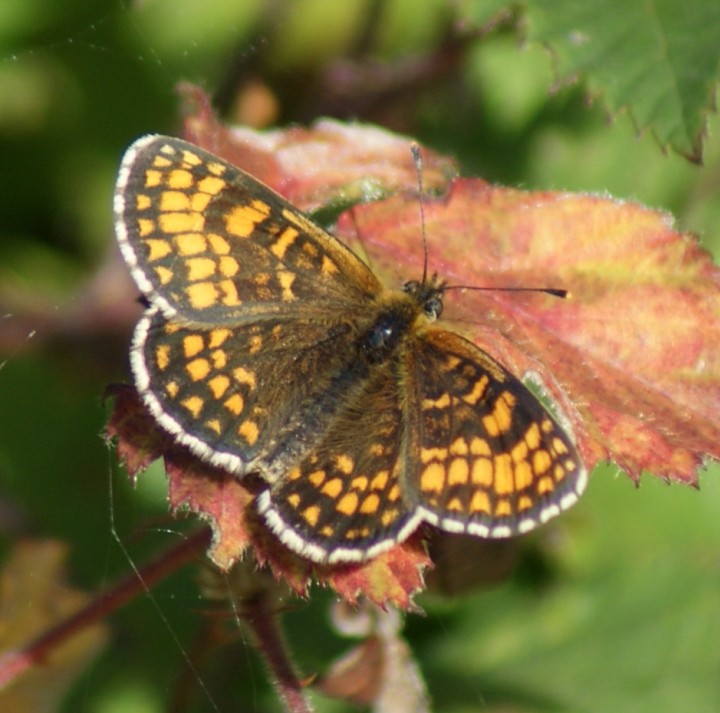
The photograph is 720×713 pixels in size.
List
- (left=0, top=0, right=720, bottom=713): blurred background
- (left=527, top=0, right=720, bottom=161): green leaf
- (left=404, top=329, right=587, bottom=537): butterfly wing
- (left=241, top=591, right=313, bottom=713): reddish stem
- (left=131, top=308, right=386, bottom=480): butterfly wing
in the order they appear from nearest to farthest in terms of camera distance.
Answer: (left=404, top=329, right=587, bottom=537): butterfly wing < (left=131, top=308, right=386, bottom=480): butterfly wing < (left=241, top=591, right=313, bottom=713): reddish stem < (left=527, top=0, right=720, bottom=161): green leaf < (left=0, top=0, right=720, bottom=713): blurred background

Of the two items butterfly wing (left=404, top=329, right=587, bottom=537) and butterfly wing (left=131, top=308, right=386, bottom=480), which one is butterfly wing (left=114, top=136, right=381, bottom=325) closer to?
butterfly wing (left=131, top=308, right=386, bottom=480)

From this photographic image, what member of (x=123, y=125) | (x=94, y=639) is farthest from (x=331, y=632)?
(x=123, y=125)

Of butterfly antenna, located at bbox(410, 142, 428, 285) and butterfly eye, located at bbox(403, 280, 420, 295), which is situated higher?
butterfly antenna, located at bbox(410, 142, 428, 285)

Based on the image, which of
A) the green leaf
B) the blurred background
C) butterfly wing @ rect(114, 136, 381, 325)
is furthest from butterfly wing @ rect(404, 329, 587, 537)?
the blurred background

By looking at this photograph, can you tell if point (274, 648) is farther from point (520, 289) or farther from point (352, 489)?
point (520, 289)

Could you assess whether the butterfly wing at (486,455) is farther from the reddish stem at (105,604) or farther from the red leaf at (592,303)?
the reddish stem at (105,604)

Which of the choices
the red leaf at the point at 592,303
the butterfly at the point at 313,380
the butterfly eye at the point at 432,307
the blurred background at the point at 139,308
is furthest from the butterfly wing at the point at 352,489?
the blurred background at the point at 139,308


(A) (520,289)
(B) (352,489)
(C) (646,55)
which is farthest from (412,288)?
(C) (646,55)
